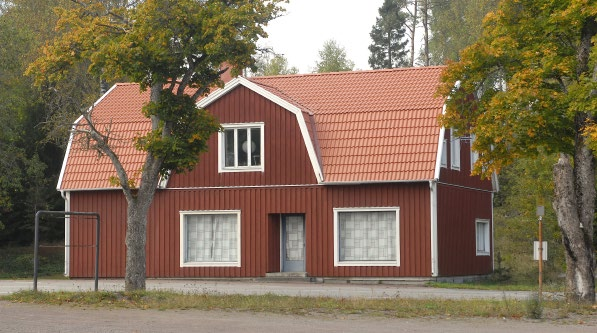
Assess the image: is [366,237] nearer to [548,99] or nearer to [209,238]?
[209,238]

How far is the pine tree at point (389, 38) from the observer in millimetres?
69188

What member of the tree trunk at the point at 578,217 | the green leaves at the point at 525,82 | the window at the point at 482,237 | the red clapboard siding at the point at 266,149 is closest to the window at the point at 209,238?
the red clapboard siding at the point at 266,149

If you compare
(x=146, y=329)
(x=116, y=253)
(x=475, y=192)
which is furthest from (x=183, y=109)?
(x=475, y=192)

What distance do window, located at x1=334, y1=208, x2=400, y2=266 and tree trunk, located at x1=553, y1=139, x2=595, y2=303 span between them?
34.8 feet

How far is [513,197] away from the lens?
4038 cm

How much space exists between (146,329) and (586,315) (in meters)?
8.34

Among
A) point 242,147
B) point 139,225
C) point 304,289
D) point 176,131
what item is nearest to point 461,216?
point 242,147

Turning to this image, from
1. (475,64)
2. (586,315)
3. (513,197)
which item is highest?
(475,64)

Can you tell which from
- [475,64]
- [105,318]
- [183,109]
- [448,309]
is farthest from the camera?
[183,109]

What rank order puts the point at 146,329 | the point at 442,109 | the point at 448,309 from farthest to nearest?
the point at 442,109, the point at 448,309, the point at 146,329

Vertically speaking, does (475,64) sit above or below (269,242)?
above

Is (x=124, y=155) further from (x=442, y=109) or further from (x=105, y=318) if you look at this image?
(x=105, y=318)

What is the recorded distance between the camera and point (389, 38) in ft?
231

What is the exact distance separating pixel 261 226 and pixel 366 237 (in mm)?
3433
